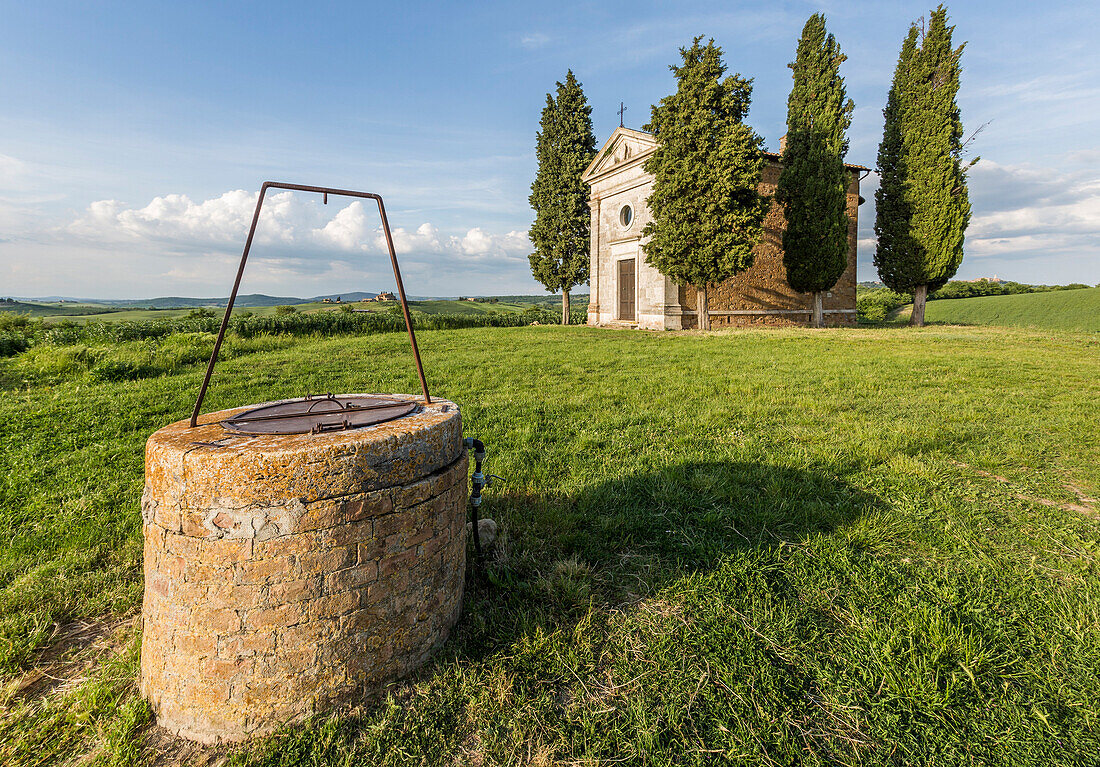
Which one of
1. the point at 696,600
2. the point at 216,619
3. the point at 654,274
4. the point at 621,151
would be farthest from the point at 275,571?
the point at 621,151

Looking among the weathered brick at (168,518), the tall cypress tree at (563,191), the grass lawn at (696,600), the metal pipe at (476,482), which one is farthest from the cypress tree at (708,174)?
the weathered brick at (168,518)

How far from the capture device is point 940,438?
15.6 feet

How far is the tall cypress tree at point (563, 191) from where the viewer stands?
76.2 feet

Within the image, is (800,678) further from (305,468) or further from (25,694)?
(25,694)

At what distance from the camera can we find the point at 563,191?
23375 mm

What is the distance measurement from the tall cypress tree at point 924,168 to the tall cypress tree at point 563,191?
1252 centimetres

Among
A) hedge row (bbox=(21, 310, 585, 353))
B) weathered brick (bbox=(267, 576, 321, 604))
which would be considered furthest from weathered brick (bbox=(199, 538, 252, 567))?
hedge row (bbox=(21, 310, 585, 353))

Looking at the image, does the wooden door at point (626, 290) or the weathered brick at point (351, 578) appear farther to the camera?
the wooden door at point (626, 290)

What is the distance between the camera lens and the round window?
20464 millimetres

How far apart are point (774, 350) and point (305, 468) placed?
11734 mm

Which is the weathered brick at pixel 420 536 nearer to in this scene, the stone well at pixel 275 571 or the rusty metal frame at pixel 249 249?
the stone well at pixel 275 571

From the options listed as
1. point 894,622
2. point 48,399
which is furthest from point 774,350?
point 48,399

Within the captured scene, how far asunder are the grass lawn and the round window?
1655cm

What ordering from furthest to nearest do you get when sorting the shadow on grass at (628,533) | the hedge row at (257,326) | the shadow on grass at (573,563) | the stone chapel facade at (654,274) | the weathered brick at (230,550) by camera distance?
the stone chapel facade at (654,274)
the hedge row at (257,326)
the shadow on grass at (628,533)
the shadow on grass at (573,563)
the weathered brick at (230,550)
